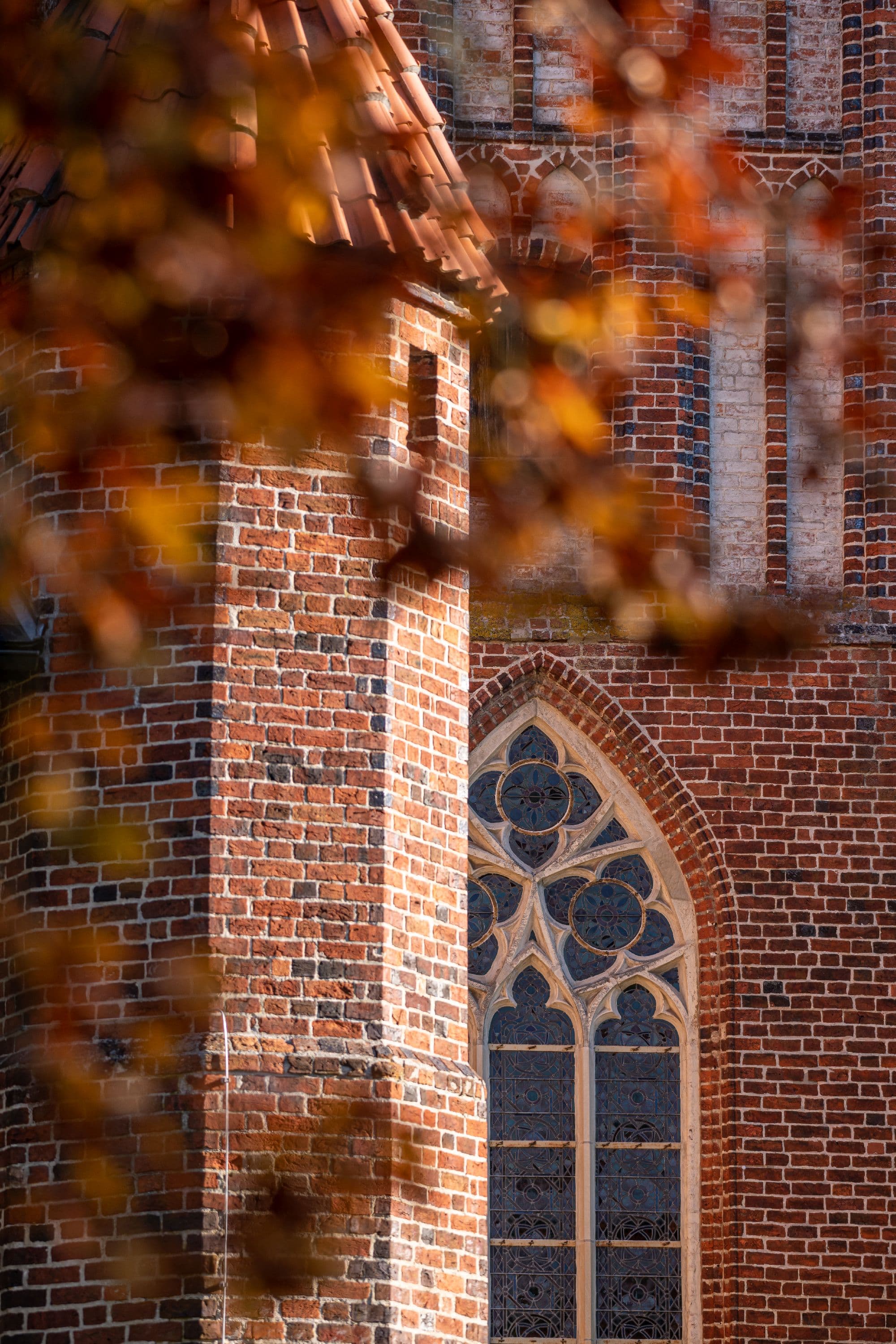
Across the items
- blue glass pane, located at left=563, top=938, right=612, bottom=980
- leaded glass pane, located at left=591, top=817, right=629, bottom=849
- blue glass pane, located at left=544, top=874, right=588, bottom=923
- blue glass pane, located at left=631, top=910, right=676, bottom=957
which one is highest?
leaded glass pane, located at left=591, top=817, right=629, bottom=849

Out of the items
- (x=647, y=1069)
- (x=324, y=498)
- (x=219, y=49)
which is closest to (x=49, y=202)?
(x=324, y=498)

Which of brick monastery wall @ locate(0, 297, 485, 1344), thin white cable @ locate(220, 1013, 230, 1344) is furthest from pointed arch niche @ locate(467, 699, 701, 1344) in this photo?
thin white cable @ locate(220, 1013, 230, 1344)

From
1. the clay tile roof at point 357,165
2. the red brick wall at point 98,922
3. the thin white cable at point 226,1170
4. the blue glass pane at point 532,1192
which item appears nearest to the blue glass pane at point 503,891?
the blue glass pane at point 532,1192

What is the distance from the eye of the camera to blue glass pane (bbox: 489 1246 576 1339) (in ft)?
35.8

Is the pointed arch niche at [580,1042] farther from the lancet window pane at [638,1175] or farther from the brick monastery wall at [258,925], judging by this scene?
the brick monastery wall at [258,925]

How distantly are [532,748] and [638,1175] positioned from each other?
2.25 m

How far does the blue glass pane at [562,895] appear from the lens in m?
11.5

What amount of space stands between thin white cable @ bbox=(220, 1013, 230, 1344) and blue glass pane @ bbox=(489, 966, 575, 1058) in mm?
5176

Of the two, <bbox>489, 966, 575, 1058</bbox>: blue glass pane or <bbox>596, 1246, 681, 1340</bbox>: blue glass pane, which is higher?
<bbox>489, 966, 575, 1058</bbox>: blue glass pane

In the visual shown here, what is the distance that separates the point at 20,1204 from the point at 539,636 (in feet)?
19.3

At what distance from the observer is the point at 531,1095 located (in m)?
11.2

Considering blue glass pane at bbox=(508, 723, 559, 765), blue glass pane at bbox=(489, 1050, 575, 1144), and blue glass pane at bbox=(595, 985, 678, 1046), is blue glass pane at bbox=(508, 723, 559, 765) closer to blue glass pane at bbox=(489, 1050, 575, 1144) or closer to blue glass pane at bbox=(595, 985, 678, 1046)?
blue glass pane at bbox=(595, 985, 678, 1046)

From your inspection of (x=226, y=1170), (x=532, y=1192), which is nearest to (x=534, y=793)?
(x=532, y=1192)

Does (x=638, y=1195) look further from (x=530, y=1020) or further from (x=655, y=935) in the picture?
(x=655, y=935)
